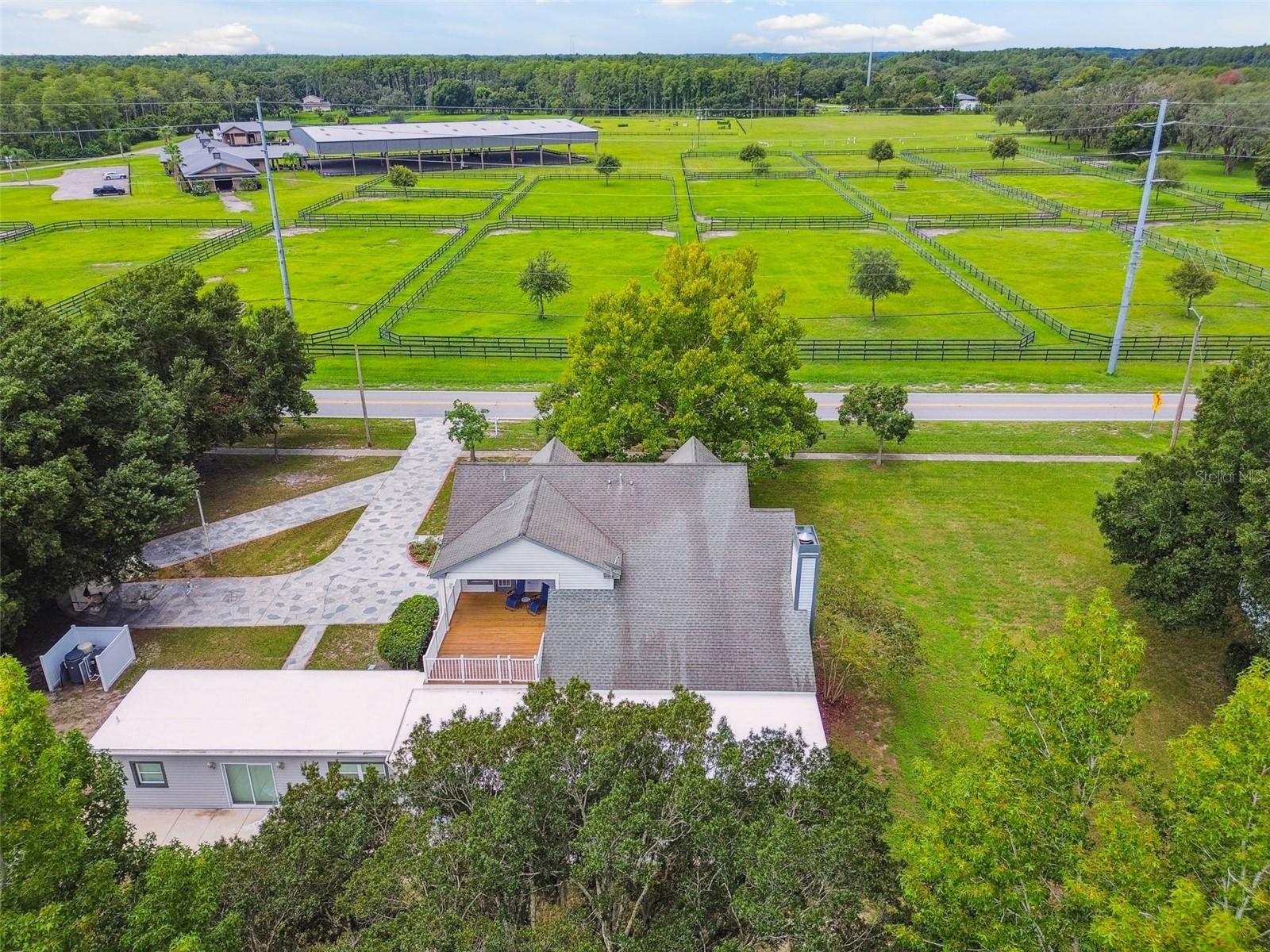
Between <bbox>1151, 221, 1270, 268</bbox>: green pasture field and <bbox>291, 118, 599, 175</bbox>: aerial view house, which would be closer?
<bbox>1151, 221, 1270, 268</bbox>: green pasture field

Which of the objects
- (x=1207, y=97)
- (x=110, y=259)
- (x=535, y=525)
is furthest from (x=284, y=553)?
(x=1207, y=97)

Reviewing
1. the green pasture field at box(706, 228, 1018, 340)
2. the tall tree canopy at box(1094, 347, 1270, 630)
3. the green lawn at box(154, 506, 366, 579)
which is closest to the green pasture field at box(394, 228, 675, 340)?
the green pasture field at box(706, 228, 1018, 340)

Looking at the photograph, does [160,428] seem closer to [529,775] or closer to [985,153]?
[529,775]

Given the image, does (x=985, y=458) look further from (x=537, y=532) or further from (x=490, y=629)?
(x=490, y=629)

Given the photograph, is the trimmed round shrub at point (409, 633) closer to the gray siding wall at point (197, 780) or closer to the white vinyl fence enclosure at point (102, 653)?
the gray siding wall at point (197, 780)

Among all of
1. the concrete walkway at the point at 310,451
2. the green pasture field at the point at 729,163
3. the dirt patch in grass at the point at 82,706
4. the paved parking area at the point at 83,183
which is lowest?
the dirt patch in grass at the point at 82,706

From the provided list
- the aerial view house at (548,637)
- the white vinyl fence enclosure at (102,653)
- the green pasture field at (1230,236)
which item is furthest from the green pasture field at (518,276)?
the green pasture field at (1230,236)

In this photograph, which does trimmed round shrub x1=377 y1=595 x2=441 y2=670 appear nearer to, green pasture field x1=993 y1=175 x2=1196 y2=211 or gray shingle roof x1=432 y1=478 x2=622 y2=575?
gray shingle roof x1=432 y1=478 x2=622 y2=575

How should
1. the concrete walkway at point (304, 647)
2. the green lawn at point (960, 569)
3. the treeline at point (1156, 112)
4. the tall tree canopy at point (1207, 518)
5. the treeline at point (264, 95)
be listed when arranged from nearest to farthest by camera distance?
the tall tree canopy at point (1207, 518), the green lawn at point (960, 569), the concrete walkway at point (304, 647), the treeline at point (1156, 112), the treeline at point (264, 95)
